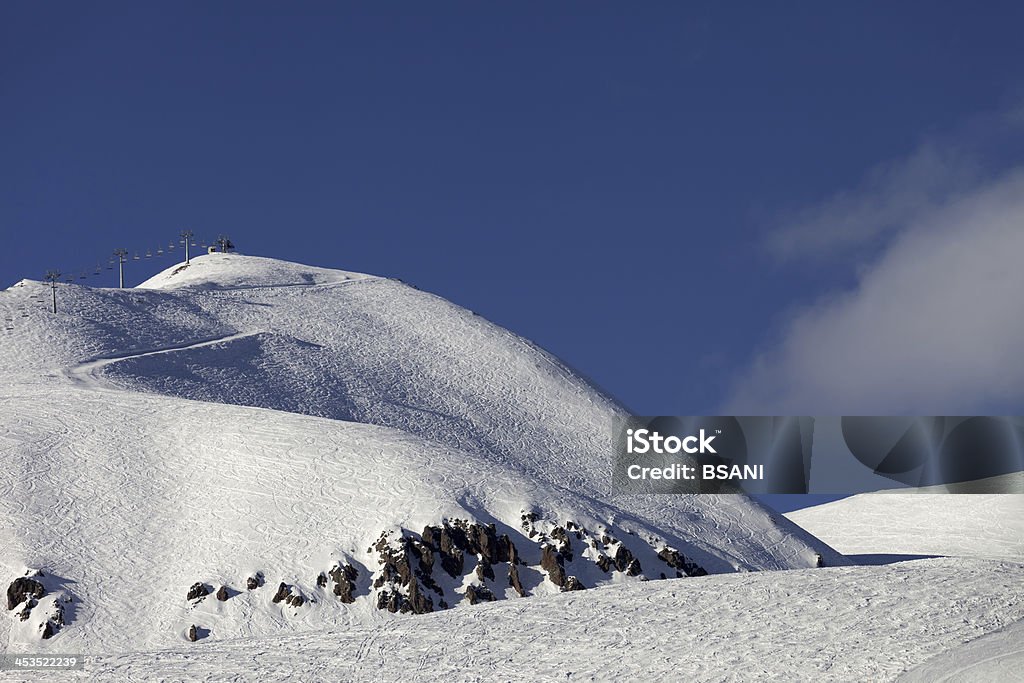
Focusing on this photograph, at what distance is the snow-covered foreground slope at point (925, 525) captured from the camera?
104875 millimetres

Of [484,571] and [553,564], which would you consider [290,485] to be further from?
[553,564]

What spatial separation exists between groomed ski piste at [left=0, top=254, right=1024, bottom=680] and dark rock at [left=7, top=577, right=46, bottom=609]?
13cm

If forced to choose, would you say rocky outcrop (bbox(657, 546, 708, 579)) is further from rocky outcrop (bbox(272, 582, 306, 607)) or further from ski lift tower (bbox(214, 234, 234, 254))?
ski lift tower (bbox(214, 234, 234, 254))

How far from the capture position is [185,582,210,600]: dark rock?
58.8 metres

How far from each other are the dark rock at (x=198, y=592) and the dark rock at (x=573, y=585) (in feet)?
53.6

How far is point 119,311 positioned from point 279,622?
57325 mm

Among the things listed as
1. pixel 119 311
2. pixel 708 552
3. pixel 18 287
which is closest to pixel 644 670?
pixel 708 552

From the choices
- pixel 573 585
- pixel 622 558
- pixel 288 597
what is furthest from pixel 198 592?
pixel 622 558

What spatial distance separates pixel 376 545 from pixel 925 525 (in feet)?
216

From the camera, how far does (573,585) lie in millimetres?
62375

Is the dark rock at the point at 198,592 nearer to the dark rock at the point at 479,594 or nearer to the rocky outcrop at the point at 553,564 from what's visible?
the dark rock at the point at 479,594

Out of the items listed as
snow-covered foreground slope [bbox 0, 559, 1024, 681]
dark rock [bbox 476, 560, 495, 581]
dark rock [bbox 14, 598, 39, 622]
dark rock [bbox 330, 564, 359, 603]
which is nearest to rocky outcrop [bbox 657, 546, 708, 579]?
snow-covered foreground slope [bbox 0, 559, 1024, 681]

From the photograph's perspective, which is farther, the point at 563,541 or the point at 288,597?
the point at 563,541

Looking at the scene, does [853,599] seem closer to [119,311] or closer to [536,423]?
[536,423]
